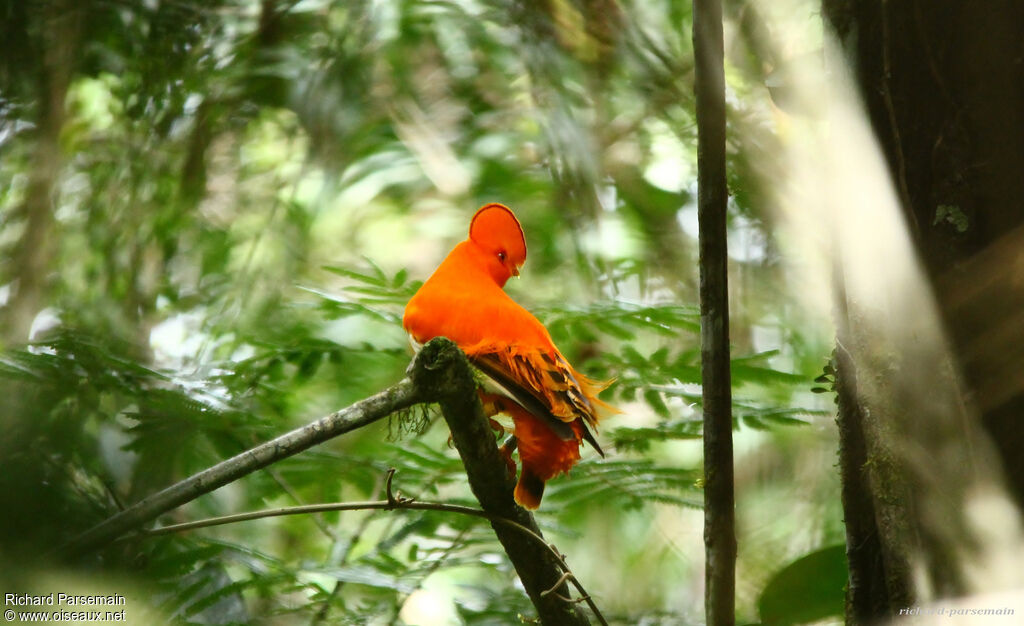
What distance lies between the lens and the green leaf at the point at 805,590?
201 centimetres

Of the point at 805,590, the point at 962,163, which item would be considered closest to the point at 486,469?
the point at 805,590

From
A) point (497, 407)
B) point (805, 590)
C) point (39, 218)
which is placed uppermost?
point (39, 218)

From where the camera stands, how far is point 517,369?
187 cm

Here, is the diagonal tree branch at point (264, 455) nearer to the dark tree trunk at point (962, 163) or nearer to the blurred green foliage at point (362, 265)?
the blurred green foliage at point (362, 265)

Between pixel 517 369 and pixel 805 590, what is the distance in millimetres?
881

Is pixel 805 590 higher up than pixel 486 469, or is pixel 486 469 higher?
pixel 486 469

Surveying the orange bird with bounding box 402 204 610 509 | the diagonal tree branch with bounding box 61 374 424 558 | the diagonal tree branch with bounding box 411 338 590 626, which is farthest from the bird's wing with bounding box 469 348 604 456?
the diagonal tree branch with bounding box 61 374 424 558

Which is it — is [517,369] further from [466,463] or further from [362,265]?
[362,265]

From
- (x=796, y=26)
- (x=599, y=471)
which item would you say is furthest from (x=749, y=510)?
(x=796, y=26)

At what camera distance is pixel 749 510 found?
4547 mm

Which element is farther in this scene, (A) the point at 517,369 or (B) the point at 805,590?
(B) the point at 805,590

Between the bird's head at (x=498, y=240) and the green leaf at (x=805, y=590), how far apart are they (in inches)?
40.3

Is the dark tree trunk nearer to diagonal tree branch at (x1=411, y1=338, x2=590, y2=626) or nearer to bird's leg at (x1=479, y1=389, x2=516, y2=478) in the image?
diagonal tree branch at (x1=411, y1=338, x2=590, y2=626)

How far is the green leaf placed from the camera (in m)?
2.01
